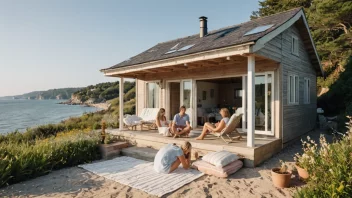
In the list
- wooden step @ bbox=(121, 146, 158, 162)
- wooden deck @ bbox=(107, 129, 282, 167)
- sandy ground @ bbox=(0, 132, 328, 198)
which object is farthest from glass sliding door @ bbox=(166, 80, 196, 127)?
sandy ground @ bbox=(0, 132, 328, 198)

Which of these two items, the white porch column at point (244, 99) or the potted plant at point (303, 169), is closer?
the potted plant at point (303, 169)

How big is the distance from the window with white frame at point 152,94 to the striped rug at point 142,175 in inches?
186

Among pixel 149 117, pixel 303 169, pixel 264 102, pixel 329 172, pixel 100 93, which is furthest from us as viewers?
pixel 100 93

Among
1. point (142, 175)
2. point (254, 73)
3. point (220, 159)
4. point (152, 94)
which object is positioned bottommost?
point (142, 175)

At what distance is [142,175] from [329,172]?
3.70 meters

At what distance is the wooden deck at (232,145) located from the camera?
531cm

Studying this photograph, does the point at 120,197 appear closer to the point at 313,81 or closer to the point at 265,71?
the point at 265,71

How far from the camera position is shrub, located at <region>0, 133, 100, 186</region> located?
181 inches

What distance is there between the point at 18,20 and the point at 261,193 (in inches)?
465

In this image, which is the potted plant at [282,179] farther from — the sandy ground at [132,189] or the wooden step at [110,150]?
the wooden step at [110,150]

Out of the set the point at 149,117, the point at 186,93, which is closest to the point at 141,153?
the point at 149,117

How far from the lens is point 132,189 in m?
4.13

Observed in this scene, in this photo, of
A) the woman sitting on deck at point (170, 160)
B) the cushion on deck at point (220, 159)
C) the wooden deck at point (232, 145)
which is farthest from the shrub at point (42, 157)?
the cushion on deck at point (220, 159)

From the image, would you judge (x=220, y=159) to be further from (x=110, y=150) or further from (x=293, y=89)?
(x=293, y=89)
